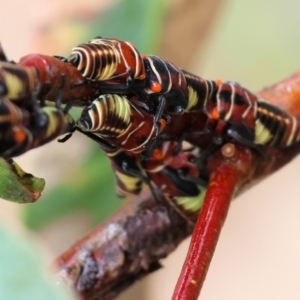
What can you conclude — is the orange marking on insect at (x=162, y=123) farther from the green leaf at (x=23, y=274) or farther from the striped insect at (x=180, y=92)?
the green leaf at (x=23, y=274)

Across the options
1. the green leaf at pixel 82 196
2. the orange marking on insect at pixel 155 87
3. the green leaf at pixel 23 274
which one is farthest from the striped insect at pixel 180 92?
the green leaf at pixel 82 196

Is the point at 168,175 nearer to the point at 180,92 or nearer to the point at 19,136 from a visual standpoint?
the point at 180,92

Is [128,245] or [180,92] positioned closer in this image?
[180,92]

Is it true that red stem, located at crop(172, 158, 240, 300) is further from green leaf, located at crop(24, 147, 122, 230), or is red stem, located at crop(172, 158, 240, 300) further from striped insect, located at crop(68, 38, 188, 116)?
green leaf, located at crop(24, 147, 122, 230)

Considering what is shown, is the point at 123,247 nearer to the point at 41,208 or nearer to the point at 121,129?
the point at 121,129

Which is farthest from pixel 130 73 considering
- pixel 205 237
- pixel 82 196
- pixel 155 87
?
pixel 82 196

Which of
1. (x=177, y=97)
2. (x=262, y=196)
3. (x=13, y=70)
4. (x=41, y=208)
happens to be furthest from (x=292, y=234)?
(x=13, y=70)
